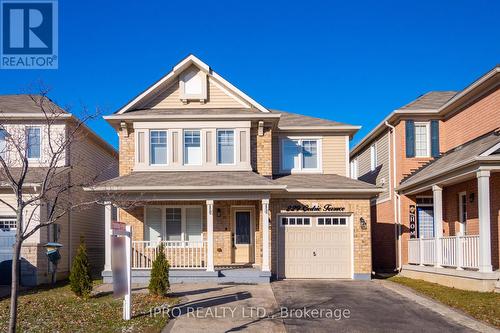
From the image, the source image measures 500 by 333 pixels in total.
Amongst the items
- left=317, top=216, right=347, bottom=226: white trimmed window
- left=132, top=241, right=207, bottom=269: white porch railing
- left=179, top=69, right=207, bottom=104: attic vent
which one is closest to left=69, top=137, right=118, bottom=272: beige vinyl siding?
left=132, top=241, right=207, bottom=269: white porch railing

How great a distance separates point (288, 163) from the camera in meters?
22.6

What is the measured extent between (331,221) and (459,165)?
551 centimetres

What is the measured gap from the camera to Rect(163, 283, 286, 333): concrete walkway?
12.5 m

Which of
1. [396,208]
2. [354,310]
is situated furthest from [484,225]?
[396,208]

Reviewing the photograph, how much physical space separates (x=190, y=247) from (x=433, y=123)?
10.5m

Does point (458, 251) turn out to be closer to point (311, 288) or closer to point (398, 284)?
point (398, 284)

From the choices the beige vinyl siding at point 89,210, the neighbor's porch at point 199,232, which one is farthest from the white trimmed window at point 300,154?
the beige vinyl siding at point 89,210

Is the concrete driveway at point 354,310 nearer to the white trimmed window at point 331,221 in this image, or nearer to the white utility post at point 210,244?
the white utility post at point 210,244

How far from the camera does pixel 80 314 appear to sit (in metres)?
13.7

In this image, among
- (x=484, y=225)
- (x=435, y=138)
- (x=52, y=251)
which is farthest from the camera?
(x=435, y=138)

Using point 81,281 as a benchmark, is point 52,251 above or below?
above

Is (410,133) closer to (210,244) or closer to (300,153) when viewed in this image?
(300,153)

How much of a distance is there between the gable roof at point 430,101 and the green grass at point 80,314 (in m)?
12.7

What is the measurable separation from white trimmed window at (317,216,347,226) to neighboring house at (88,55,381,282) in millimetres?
36
